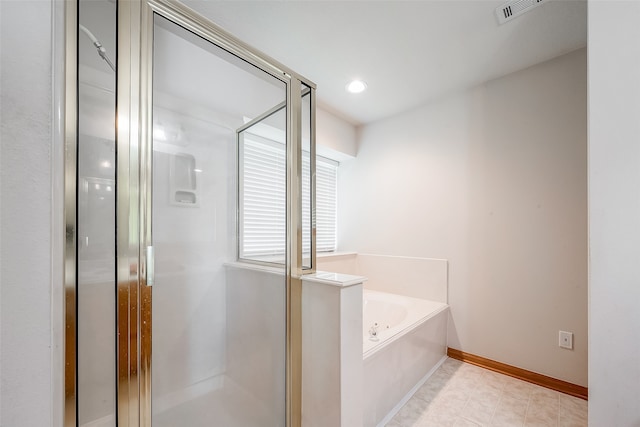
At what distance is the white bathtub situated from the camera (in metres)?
1.53

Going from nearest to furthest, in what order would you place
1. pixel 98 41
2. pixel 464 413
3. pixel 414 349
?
pixel 98 41 < pixel 464 413 < pixel 414 349

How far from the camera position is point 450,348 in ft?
7.90

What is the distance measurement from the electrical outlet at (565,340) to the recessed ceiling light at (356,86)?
2.45 m

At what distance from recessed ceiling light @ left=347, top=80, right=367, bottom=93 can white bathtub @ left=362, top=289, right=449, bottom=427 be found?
201 cm

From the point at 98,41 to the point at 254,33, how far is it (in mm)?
1122

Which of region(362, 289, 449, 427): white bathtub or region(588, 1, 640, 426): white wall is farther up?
region(588, 1, 640, 426): white wall

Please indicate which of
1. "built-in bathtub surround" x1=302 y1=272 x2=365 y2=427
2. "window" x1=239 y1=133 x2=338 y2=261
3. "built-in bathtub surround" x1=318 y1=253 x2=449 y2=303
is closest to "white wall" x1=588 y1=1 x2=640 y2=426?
"built-in bathtub surround" x1=302 y1=272 x2=365 y2=427

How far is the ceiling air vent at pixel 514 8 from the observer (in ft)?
4.86

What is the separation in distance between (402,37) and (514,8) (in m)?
0.62

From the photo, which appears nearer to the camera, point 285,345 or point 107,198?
point 107,198

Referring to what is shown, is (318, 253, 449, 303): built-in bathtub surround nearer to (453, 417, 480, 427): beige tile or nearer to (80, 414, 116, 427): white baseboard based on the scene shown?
(453, 417, 480, 427): beige tile

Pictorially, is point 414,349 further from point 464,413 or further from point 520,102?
point 520,102
